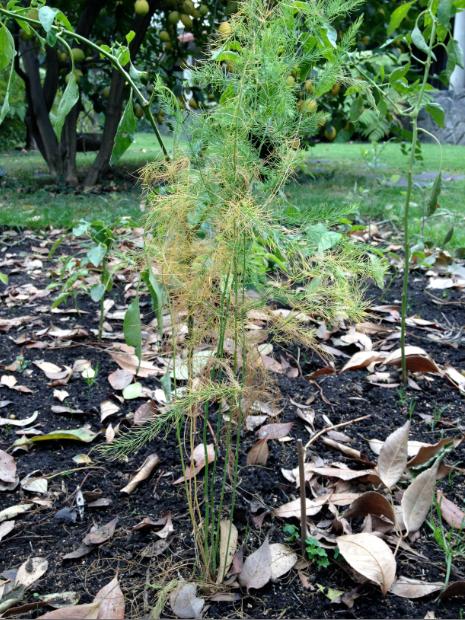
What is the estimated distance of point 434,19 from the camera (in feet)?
6.01

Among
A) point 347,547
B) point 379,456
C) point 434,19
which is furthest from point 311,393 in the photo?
point 434,19

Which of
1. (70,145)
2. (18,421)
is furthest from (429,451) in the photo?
(70,145)

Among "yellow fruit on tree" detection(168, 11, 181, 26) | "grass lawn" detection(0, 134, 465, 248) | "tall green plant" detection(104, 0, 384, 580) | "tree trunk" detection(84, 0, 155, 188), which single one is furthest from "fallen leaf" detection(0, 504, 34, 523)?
"yellow fruit on tree" detection(168, 11, 181, 26)

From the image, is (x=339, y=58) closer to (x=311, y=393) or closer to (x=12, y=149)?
(x=311, y=393)

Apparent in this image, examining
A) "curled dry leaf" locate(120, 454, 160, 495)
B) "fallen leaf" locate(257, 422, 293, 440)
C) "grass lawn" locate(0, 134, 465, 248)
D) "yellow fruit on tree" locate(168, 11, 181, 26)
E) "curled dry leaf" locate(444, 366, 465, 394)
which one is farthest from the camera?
"yellow fruit on tree" locate(168, 11, 181, 26)

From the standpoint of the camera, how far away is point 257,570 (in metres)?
1.31

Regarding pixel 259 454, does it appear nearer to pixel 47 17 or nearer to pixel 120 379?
pixel 120 379

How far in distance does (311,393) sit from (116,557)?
84 cm

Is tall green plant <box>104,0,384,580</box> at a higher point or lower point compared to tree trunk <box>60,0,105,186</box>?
higher

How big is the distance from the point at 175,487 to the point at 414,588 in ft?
1.95

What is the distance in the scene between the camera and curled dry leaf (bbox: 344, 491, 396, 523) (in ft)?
4.71

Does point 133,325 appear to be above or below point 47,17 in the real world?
below

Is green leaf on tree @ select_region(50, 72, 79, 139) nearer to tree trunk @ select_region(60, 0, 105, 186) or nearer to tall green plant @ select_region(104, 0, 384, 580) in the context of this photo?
tall green plant @ select_region(104, 0, 384, 580)

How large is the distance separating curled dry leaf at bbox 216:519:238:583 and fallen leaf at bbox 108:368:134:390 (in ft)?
2.51
